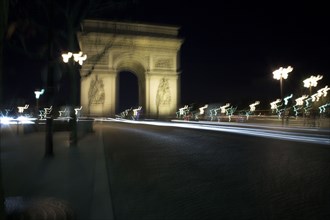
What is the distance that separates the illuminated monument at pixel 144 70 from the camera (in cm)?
4572

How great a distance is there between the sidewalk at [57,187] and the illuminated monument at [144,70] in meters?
35.7

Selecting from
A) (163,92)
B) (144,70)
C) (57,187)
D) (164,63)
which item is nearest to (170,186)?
(57,187)

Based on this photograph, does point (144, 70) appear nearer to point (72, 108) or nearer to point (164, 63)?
point (164, 63)

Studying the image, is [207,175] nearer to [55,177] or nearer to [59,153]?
[55,177]

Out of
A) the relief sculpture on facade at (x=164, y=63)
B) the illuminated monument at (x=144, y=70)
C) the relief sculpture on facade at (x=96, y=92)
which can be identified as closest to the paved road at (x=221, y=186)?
the relief sculpture on facade at (x=96, y=92)

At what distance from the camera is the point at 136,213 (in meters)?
4.94

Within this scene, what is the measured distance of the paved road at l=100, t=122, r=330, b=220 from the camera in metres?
4.88

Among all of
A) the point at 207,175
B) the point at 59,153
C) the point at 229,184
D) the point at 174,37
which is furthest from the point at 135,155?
the point at 174,37

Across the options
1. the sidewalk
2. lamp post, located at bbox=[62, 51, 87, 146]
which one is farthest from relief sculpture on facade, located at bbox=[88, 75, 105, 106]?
the sidewalk

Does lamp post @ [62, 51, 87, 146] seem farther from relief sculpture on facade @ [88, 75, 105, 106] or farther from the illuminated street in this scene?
relief sculpture on facade @ [88, 75, 105, 106]

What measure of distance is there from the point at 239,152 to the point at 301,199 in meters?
6.01

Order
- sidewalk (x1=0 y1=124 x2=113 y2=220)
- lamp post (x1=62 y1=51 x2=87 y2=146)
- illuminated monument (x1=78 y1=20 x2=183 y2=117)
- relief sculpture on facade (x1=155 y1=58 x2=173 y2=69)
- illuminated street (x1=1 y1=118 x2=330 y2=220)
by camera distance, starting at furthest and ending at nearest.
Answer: relief sculpture on facade (x1=155 y1=58 x2=173 y2=69) → illuminated monument (x1=78 y1=20 x2=183 y2=117) → lamp post (x1=62 y1=51 x2=87 y2=146) → illuminated street (x1=1 y1=118 x2=330 y2=220) → sidewalk (x1=0 y1=124 x2=113 y2=220)

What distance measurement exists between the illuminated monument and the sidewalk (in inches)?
1404

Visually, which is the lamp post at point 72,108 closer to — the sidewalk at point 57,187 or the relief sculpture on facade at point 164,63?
the sidewalk at point 57,187
